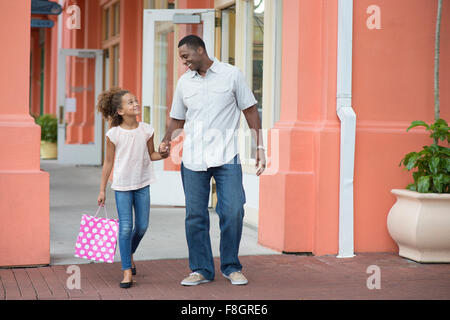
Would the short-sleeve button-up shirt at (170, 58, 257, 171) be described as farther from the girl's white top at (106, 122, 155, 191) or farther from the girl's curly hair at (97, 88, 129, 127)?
the girl's curly hair at (97, 88, 129, 127)

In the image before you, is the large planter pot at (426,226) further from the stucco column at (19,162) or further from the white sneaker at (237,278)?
the stucco column at (19,162)

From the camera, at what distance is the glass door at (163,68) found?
9.41 metres

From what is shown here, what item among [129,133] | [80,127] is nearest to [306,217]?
[129,133]

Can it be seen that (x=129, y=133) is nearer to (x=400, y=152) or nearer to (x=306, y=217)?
(x=306, y=217)

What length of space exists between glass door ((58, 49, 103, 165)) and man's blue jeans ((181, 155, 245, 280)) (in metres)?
10.6

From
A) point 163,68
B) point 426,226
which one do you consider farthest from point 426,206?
point 163,68

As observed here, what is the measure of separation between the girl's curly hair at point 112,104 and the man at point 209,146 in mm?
Result: 392

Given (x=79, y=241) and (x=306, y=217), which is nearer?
(x=79, y=241)

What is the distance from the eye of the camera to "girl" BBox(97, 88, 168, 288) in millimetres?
5074

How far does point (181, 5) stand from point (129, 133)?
5381 millimetres

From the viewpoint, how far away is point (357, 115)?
21.7 ft

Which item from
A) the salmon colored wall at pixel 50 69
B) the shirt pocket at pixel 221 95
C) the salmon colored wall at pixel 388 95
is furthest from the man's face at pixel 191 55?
the salmon colored wall at pixel 50 69
